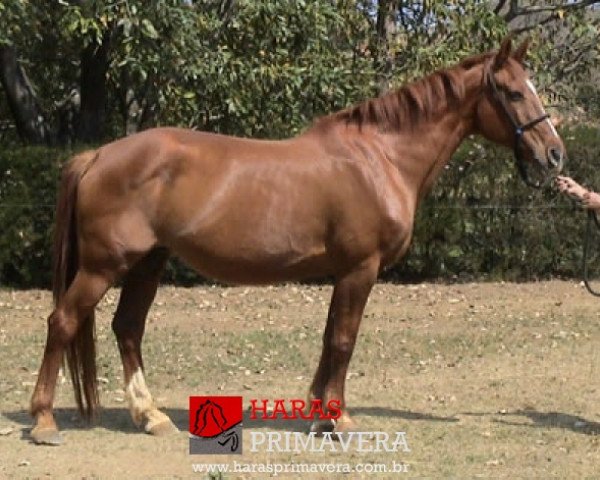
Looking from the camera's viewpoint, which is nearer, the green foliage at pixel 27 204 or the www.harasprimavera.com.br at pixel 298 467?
the www.harasprimavera.com.br at pixel 298 467

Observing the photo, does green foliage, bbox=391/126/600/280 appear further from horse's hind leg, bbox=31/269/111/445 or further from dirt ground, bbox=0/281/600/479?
horse's hind leg, bbox=31/269/111/445

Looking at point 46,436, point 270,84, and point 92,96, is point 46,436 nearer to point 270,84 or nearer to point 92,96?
point 270,84

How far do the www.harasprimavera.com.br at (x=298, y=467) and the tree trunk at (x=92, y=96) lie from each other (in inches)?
341

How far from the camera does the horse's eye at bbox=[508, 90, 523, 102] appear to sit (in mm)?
6195

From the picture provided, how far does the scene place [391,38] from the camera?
13906mm

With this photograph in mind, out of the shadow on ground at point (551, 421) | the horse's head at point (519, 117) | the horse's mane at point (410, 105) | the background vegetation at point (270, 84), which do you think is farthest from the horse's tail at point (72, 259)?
the background vegetation at point (270, 84)

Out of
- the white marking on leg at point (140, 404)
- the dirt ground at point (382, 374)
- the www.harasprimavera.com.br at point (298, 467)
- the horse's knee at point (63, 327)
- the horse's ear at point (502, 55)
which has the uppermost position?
the horse's ear at point (502, 55)

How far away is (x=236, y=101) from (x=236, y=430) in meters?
6.15

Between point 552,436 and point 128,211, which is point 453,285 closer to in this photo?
point 552,436

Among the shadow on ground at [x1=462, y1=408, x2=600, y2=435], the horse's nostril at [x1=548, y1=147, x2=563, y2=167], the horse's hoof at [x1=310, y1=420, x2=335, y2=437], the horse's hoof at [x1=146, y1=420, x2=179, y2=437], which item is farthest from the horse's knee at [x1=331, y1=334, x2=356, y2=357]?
the horse's nostril at [x1=548, y1=147, x2=563, y2=167]

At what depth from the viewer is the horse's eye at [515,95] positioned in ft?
20.3

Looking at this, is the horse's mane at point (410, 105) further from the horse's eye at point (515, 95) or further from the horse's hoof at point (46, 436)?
the horse's hoof at point (46, 436)

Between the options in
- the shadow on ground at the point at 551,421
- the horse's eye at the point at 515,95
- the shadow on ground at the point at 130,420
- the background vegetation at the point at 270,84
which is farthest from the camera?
the background vegetation at the point at 270,84

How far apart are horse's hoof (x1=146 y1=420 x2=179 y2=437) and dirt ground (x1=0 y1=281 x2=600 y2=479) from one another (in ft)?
0.22
